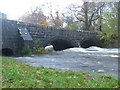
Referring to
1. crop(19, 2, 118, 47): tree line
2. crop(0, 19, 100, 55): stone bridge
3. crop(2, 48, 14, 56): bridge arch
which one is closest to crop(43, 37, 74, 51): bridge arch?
crop(0, 19, 100, 55): stone bridge

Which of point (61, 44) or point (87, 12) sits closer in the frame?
point (61, 44)

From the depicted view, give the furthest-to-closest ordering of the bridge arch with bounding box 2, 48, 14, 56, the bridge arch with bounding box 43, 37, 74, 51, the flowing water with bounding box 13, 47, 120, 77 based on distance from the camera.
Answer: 1. the bridge arch with bounding box 43, 37, 74, 51
2. the bridge arch with bounding box 2, 48, 14, 56
3. the flowing water with bounding box 13, 47, 120, 77

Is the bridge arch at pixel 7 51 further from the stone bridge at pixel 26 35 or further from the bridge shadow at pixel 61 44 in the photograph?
the bridge shadow at pixel 61 44

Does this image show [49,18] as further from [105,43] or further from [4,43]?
[4,43]

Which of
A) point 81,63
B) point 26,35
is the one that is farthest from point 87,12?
point 81,63

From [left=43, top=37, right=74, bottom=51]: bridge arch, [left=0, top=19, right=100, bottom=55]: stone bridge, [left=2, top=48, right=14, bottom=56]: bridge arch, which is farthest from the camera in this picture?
[left=43, top=37, right=74, bottom=51]: bridge arch

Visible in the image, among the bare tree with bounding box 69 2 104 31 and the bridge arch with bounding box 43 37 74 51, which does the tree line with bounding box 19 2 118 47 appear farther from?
the bridge arch with bounding box 43 37 74 51

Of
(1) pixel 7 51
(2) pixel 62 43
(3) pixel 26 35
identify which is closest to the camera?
(3) pixel 26 35

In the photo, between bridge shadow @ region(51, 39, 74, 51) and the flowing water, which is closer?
the flowing water

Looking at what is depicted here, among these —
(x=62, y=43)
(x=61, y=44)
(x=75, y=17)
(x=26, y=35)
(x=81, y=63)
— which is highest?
(x=75, y=17)

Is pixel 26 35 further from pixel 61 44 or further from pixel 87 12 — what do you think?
pixel 87 12

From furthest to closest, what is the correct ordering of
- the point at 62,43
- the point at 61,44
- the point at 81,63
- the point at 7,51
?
the point at 61,44 → the point at 62,43 → the point at 7,51 → the point at 81,63

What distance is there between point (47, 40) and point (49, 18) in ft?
56.5

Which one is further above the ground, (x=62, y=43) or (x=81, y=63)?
(x=81, y=63)
